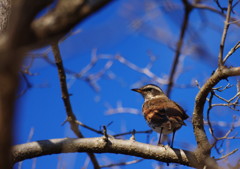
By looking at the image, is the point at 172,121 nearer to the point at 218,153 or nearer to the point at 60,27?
the point at 218,153

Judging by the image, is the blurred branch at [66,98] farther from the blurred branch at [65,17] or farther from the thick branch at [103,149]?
the blurred branch at [65,17]

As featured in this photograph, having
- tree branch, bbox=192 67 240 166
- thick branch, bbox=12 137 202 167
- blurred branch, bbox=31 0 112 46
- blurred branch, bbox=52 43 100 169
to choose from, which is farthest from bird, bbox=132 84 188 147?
blurred branch, bbox=31 0 112 46

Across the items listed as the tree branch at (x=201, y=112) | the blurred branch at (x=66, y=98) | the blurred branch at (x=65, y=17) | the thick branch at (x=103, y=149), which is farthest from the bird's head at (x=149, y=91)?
the blurred branch at (x=65, y=17)

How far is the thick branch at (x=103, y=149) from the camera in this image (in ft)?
15.9

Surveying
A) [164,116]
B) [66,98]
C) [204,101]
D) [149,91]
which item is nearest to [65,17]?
[204,101]

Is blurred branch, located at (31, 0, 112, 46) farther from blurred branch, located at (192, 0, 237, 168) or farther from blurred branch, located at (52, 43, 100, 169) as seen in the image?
blurred branch, located at (52, 43, 100, 169)

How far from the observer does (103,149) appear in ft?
16.5

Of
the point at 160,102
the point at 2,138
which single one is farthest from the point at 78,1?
the point at 160,102

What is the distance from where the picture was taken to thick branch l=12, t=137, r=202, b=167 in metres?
4.84

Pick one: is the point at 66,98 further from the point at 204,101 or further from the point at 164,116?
the point at 204,101

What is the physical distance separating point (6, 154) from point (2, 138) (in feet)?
0.29

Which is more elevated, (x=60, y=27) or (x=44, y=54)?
(x=44, y=54)

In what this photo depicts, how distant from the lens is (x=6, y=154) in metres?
1.83

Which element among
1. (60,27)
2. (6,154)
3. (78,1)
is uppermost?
(78,1)
